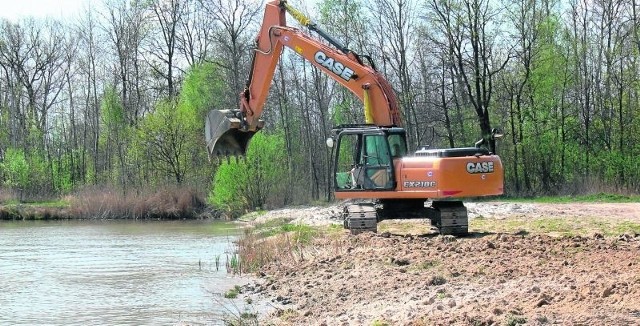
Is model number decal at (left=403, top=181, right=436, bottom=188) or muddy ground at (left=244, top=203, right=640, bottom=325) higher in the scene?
model number decal at (left=403, top=181, right=436, bottom=188)

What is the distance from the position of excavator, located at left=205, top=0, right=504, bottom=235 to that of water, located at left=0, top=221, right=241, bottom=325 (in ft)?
10.9

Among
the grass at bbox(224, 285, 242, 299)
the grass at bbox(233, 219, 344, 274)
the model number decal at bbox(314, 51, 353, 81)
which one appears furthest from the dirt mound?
the model number decal at bbox(314, 51, 353, 81)

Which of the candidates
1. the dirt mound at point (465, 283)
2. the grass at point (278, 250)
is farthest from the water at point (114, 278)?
the dirt mound at point (465, 283)

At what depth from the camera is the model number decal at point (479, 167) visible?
15.2 metres

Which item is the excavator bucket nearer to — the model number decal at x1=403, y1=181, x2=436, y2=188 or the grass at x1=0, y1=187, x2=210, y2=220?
the model number decal at x1=403, y1=181, x2=436, y2=188

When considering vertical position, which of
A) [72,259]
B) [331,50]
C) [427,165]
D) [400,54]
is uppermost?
[400,54]

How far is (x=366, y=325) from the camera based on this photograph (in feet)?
26.5

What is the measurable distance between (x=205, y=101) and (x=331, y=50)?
26744 mm

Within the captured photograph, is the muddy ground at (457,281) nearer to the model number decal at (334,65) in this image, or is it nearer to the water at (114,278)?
the water at (114,278)

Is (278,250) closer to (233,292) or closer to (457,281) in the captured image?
(233,292)

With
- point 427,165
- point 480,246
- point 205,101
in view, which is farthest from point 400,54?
point 480,246

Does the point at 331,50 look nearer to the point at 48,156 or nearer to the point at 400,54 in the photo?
the point at 400,54

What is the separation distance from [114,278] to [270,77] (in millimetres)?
6631

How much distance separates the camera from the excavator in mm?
15344
